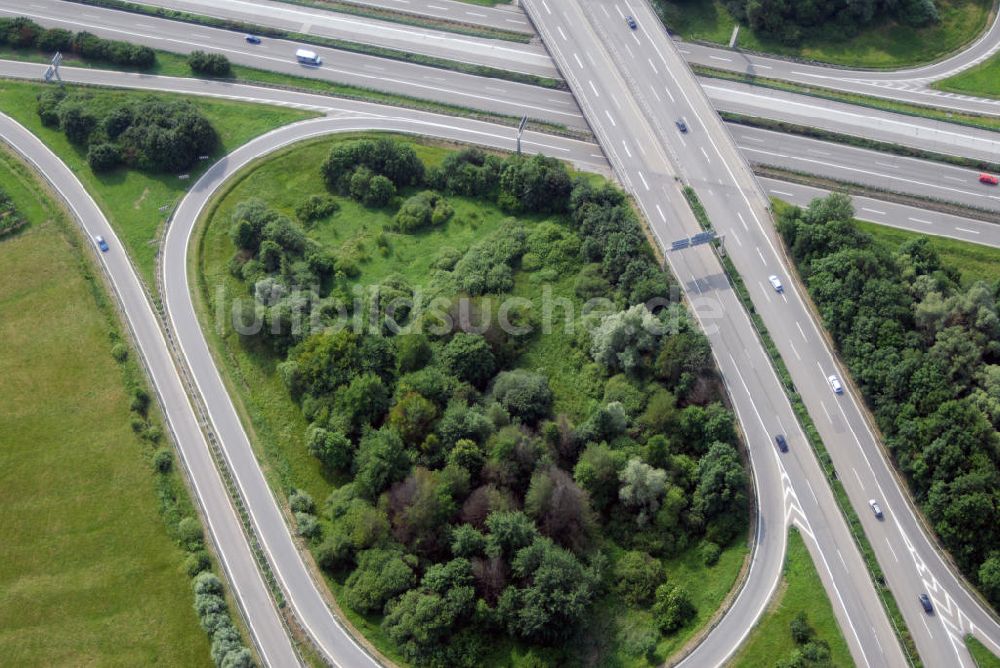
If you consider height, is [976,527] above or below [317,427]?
below

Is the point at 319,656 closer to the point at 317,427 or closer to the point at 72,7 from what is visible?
the point at 317,427

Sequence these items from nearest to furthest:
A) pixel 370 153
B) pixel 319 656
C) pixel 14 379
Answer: pixel 319 656, pixel 14 379, pixel 370 153

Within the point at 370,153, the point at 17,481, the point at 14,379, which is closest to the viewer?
the point at 17,481

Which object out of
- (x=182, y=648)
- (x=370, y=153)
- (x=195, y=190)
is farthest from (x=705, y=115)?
(x=182, y=648)

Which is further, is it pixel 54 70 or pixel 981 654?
pixel 54 70

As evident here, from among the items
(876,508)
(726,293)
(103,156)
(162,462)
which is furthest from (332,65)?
(876,508)

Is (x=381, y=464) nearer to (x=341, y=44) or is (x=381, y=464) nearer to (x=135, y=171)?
(x=135, y=171)

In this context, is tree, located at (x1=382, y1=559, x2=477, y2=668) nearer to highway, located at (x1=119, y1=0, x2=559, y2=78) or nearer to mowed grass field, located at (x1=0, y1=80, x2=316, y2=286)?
mowed grass field, located at (x1=0, y1=80, x2=316, y2=286)
